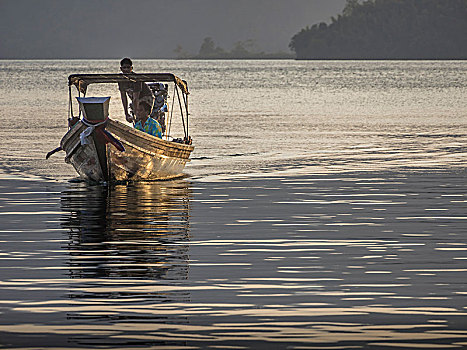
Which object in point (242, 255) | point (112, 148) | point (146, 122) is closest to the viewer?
point (242, 255)

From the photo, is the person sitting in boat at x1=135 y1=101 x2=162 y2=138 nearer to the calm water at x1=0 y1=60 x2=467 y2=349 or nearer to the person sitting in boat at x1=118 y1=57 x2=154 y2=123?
the person sitting in boat at x1=118 y1=57 x2=154 y2=123

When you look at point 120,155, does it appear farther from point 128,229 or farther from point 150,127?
point 128,229

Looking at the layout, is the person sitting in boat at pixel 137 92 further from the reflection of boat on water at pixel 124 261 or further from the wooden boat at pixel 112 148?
the reflection of boat on water at pixel 124 261

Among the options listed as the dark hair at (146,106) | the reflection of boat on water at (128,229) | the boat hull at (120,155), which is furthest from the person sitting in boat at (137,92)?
the reflection of boat on water at (128,229)

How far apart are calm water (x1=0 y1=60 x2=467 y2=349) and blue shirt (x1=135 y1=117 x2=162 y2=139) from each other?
1366 millimetres

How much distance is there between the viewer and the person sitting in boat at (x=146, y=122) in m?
26.4

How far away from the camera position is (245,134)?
4462cm

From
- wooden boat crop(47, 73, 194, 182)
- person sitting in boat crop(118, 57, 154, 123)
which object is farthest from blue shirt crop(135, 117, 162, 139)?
wooden boat crop(47, 73, 194, 182)

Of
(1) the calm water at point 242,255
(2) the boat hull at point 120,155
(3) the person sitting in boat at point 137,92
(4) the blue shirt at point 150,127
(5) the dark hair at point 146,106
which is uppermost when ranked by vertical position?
(3) the person sitting in boat at point 137,92

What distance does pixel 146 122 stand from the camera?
1038 inches

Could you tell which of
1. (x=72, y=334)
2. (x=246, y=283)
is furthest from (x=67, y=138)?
(x=72, y=334)

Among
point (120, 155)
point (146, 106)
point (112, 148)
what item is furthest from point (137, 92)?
point (112, 148)

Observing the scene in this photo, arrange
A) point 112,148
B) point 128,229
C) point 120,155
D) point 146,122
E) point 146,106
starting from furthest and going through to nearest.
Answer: point 146,106 → point 146,122 → point 120,155 → point 112,148 → point 128,229

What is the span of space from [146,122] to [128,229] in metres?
8.44
